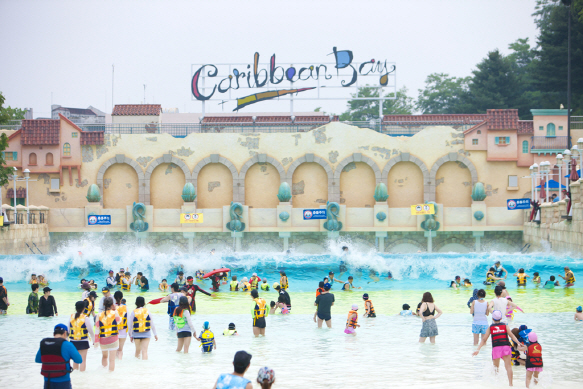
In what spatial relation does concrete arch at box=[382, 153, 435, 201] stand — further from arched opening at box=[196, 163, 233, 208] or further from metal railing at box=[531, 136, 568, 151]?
arched opening at box=[196, 163, 233, 208]

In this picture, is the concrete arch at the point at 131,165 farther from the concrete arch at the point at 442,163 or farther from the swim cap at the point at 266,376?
the swim cap at the point at 266,376

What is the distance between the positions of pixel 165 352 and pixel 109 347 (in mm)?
2184

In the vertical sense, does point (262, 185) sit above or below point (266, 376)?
above

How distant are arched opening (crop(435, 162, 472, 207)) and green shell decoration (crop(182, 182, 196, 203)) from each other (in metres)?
16.6

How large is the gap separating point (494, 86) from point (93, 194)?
35616 mm

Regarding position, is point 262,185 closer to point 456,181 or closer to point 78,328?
point 456,181

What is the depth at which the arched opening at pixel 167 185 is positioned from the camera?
43.7m

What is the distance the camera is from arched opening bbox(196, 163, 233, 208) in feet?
143

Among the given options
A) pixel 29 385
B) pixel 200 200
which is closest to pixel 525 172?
pixel 200 200

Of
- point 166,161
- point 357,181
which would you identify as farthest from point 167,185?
point 357,181

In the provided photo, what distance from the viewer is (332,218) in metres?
40.8

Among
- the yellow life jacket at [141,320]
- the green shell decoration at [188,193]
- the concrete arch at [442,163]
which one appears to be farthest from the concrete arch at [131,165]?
the yellow life jacket at [141,320]

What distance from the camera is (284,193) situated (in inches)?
1624

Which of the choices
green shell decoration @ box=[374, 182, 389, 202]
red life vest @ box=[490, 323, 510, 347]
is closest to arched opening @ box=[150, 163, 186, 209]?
green shell decoration @ box=[374, 182, 389, 202]
